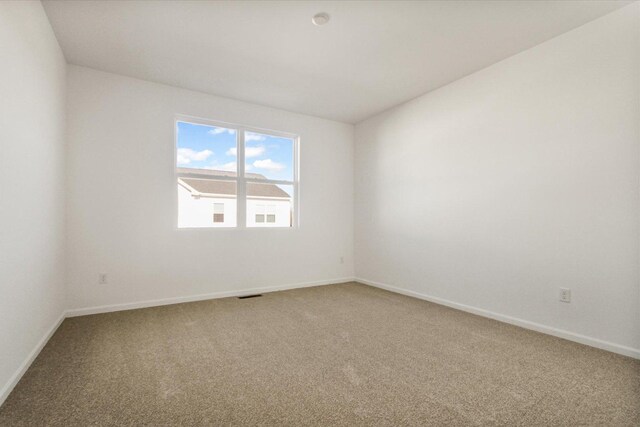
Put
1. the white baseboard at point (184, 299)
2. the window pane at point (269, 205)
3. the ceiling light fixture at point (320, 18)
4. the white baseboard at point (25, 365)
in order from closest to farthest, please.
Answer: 1. the white baseboard at point (25, 365)
2. the ceiling light fixture at point (320, 18)
3. the white baseboard at point (184, 299)
4. the window pane at point (269, 205)

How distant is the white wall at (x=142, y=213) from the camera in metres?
3.17

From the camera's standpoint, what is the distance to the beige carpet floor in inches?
60.9

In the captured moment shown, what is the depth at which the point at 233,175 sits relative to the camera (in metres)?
4.12

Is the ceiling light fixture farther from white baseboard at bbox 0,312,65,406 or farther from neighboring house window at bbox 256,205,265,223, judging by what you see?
white baseboard at bbox 0,312,65,406

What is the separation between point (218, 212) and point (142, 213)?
34.2 inches

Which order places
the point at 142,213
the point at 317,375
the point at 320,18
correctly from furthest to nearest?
the point at 142,213 → the point at 320,18 → the point at 317,375

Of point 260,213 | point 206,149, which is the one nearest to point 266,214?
point 260,213

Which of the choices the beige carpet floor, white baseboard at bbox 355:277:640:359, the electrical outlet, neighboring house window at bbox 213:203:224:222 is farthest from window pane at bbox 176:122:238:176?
the electrical outlet

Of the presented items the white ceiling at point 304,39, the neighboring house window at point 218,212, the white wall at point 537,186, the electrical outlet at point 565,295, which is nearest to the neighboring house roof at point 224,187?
the neighboring house window at point 218,212

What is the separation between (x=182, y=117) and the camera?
12.3ft

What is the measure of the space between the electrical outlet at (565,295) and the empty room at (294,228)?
0.02 m

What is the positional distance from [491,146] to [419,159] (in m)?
0.95

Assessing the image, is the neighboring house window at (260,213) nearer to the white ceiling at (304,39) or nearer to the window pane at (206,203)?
the window pane at (206,203)

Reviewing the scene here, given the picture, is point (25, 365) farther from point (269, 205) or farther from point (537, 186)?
point (537, 186)
